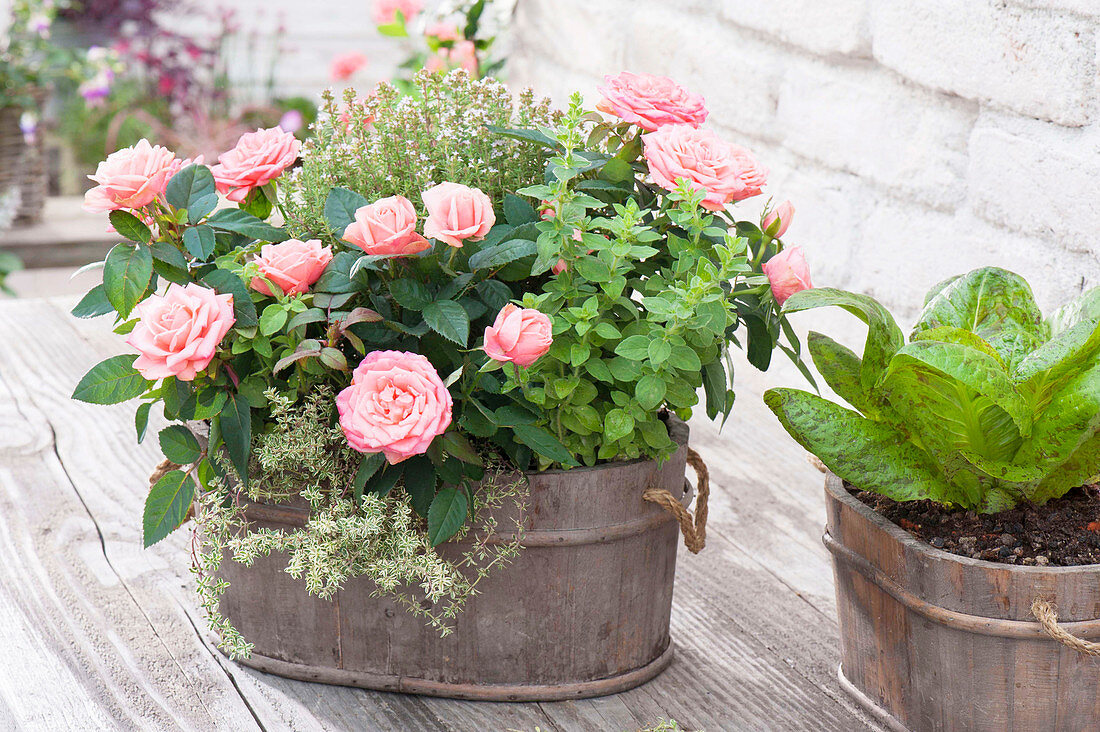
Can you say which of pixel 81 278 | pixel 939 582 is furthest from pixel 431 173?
pixel 81 278

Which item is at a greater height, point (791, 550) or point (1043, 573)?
point (1043, 573)

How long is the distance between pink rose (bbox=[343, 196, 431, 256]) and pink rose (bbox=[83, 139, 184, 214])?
190 millimetres

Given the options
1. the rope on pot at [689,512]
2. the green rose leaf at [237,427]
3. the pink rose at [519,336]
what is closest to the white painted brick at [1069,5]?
the rope on pot at [689,512]

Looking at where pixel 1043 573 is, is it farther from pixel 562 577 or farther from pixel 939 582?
pixel 562 577

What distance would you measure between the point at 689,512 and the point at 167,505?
470 mm

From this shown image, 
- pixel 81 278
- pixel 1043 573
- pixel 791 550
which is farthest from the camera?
pixel 81 278

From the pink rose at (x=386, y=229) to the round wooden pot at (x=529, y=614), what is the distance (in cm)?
23

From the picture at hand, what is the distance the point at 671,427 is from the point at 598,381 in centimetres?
10

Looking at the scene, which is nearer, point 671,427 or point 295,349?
point 295,349

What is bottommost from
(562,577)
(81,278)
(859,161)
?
(81,278)

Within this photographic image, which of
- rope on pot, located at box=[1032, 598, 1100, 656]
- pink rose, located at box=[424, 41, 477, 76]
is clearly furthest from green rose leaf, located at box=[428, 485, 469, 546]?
pink rose, located at box=[424, 41, 477, 76]

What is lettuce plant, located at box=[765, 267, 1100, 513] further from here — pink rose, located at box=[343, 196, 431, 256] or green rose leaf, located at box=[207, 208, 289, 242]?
green rose leaf, located at box=[207, 208, 289, 242]

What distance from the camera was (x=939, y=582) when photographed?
784 millimetres

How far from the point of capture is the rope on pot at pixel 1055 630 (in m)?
0.74
